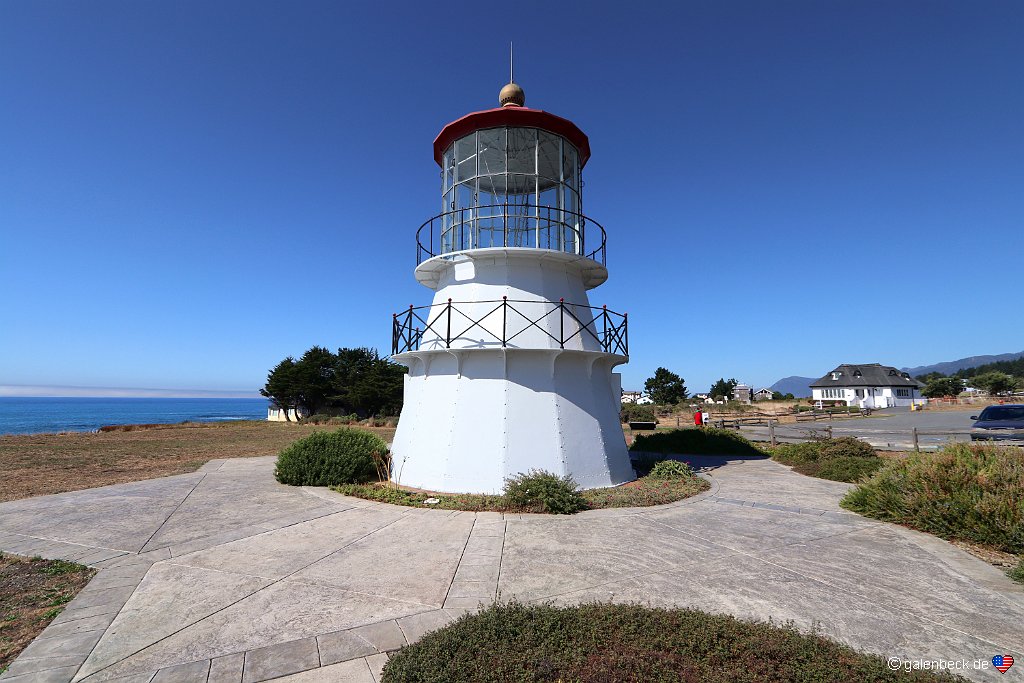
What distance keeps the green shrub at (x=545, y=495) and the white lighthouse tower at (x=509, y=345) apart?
2.89ft

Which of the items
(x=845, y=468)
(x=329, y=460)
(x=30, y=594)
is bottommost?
(x=30, y=594)

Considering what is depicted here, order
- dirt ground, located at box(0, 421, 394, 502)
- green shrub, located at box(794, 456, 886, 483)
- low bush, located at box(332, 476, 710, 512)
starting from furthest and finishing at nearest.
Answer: dirt ground, located at box(0, 421, 394, 502) → green shrub, located at box(794, 456, 886, 483) → low bush, located at box(332, 476, 710, 512)

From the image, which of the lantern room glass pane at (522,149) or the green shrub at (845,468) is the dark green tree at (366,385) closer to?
the lantern room glass pane at (522,149)

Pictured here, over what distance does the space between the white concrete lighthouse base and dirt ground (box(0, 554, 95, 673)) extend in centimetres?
641

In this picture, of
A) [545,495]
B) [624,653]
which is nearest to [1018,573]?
[624,653]

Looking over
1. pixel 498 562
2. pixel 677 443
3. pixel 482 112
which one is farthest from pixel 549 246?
pixel 677 443

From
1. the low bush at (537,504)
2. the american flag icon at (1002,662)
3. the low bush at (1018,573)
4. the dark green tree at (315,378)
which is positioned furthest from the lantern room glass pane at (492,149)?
the dark green tree at (315,378)

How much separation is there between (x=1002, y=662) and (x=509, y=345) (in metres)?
8.90

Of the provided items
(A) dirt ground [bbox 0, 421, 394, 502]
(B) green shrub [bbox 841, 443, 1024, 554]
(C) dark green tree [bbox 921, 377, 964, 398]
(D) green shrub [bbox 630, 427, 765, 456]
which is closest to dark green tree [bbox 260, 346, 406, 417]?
(A) dirt ground [bbox 0, 421, 394, 502]

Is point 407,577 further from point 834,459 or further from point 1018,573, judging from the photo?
point 834,459

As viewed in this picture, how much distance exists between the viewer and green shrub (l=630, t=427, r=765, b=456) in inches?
755

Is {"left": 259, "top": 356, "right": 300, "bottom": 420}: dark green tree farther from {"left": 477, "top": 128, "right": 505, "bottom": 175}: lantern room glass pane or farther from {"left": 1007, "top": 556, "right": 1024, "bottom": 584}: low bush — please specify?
{"left": 1007, "top": 556, "right": 1024, "bottom": 584}: low bush

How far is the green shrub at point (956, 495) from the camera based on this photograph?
7.38m

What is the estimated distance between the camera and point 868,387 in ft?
212
